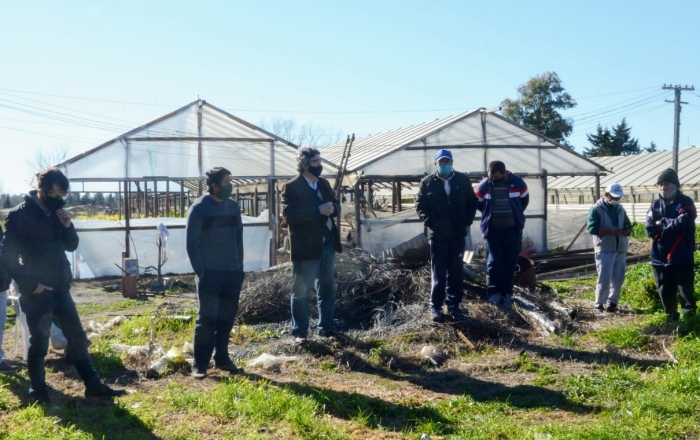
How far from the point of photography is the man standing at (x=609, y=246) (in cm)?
850

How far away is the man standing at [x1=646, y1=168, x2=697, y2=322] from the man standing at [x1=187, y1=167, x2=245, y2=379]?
14.7ft

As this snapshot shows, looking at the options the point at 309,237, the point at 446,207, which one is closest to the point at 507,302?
the point at 446,207

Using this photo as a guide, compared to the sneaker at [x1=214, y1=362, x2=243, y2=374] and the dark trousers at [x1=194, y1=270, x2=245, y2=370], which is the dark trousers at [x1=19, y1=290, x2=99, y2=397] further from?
the sneaker at [x1=214, y1=362, x2=243, y2=374]

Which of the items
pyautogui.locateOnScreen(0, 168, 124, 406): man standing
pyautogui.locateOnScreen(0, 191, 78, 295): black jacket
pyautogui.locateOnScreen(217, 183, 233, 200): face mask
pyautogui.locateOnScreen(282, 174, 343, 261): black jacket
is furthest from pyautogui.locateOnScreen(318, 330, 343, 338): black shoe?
pyautogui.locateOnScreen(0, 191, 78, 295): black jacket

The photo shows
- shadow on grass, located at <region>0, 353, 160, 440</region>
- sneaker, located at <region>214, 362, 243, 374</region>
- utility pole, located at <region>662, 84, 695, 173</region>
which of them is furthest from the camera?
utility pole, located at <region>662, 84, 695, 173</region>

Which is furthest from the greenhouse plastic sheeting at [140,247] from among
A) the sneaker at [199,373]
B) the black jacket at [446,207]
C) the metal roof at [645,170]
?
the metal roof at [645,170]

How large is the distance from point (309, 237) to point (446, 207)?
147cm

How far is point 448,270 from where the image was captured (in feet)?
23.9

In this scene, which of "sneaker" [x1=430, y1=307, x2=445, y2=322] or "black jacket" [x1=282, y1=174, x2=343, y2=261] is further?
"sneaker" [x1=430, y1=307, x2=445, y2=322]

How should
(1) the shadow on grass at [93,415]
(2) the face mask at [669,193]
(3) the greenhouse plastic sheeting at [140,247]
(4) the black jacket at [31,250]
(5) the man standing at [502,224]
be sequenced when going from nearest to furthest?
(1) the shadow on grass at [93,415] → (4) the black jacket at [31,250] → (2) the face mask at [669,193] → (5) the man standing at [502,224] → (3) the greenhouse plastic sheeting at [140,247]

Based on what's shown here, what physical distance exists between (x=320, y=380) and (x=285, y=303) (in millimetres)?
2806

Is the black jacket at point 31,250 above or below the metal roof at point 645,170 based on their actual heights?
below

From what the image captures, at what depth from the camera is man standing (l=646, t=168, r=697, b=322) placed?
24.2 ft

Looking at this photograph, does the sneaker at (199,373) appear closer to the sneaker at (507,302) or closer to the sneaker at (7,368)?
the sneaker at (7,368)
